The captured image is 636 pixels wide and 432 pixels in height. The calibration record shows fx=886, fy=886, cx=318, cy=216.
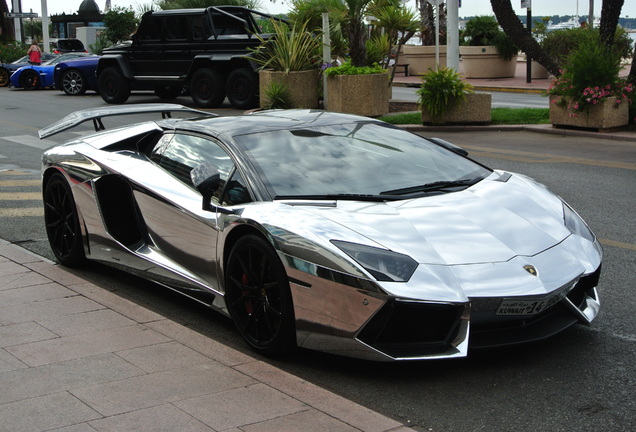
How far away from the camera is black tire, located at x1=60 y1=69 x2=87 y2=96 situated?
25.5 m

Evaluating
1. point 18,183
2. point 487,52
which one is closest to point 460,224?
point 18,183

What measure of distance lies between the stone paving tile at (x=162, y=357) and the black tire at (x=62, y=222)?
2043 mm

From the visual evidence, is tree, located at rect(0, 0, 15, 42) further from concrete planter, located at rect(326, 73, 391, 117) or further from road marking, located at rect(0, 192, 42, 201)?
road marking, located at rect(0, 192, 42, 201)

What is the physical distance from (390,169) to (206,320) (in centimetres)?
147

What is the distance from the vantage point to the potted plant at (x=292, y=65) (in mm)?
19172

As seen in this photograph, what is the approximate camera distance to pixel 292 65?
1938 centimetres

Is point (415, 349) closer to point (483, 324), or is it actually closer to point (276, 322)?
point (483, 324)

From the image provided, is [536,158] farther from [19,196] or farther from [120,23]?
[120,23]

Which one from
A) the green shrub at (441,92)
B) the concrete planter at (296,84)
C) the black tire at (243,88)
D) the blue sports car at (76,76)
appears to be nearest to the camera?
the green shrub at (441,92)

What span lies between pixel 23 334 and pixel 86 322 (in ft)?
1.20

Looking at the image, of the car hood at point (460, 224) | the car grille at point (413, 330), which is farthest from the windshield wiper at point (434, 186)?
the car grille at point (413, 330)

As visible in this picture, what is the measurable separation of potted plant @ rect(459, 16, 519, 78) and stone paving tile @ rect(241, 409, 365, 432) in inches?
1094

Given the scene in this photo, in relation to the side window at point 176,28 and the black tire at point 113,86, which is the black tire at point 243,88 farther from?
the black tire at point 113,86

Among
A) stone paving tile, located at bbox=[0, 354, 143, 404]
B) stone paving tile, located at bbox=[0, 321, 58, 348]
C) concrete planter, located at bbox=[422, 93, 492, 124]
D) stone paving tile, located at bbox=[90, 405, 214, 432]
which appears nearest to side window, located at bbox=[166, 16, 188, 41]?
concrete planter, located at bbox=[422, 93, 492, 124]
